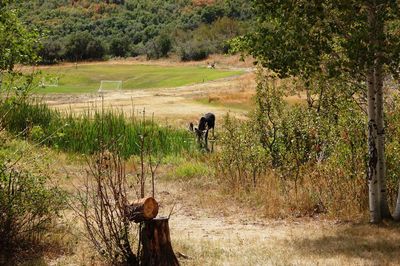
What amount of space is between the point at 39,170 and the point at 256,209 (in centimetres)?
441

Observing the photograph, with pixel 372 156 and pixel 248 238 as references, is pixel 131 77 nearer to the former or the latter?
pixel 248 238

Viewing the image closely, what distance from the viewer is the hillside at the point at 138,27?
84562mm

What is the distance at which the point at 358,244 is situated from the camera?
846 centimetres

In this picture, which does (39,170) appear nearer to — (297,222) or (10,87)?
(10,87)

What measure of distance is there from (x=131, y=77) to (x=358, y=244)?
5648cm

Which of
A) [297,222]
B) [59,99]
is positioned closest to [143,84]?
[59,99]

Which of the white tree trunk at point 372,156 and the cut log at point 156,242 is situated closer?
the cut log at point 156,242

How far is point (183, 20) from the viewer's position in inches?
4719

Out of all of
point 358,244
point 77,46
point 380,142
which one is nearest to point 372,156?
point 380,142

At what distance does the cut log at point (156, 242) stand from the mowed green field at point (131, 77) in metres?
43.6

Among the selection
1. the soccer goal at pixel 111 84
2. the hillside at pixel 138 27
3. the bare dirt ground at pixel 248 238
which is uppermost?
the hillside at pixel 138 27

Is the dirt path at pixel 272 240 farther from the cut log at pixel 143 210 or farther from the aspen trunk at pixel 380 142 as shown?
the cut log at pixel 143 210

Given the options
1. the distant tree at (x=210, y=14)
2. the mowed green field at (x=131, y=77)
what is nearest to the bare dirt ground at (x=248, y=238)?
the mowed green field at (x=131, y=77)

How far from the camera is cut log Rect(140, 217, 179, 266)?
7.13 meters
